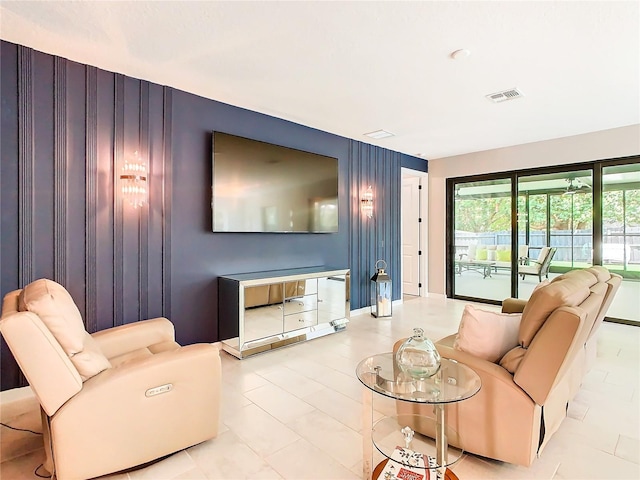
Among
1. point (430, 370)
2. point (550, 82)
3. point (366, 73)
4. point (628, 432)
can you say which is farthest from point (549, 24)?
point (628, 432)

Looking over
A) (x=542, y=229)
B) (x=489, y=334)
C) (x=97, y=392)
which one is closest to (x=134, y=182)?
(x=97, y=392)

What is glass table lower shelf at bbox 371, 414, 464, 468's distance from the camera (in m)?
1.80

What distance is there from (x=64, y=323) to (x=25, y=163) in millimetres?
1700

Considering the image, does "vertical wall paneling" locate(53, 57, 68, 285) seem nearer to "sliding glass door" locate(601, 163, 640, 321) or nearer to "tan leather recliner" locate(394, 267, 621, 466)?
"tan leather recliner" locate(394, 267, 621, 466)

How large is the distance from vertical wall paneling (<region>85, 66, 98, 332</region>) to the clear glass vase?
260 cm

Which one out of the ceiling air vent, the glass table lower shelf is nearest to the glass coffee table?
the glass table lower shelf

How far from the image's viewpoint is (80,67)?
2.89 m

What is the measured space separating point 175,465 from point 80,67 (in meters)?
3.06

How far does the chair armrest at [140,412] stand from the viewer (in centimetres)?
167

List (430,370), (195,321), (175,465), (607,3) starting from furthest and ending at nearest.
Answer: (195,321)
(607,3)
(175,465)
(430,370)

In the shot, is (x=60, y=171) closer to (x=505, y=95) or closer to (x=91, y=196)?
(x=91, y=196)

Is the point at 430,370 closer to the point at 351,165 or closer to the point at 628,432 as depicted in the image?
the point at 628,432

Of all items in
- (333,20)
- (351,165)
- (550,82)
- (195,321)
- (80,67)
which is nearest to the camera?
(333,20)

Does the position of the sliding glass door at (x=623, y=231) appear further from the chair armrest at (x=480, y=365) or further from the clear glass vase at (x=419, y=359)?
the clear glass vase at (x=419, y=359)
